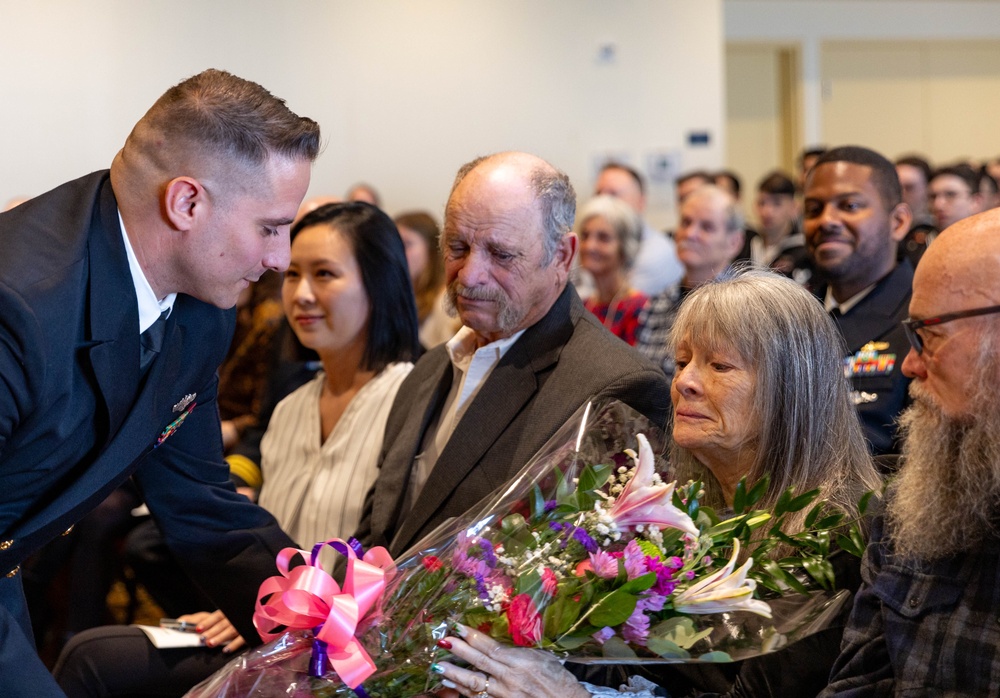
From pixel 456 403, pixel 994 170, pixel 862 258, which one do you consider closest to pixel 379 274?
pixel 456 403

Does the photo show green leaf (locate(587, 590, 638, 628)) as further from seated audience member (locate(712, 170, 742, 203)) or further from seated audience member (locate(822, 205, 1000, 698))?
seated audience member (locate(712, 170, 742, 203))

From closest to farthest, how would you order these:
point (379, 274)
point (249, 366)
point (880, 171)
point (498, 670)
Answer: point (498, 670), point (379, 274), point (880, 171), point (249, 366)

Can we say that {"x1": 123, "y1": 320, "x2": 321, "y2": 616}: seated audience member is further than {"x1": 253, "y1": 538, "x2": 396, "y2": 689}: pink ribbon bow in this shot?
Yes

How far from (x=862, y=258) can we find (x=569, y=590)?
201cm

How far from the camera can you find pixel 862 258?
3.19 metres

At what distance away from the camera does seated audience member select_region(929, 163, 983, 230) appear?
19.7 feet

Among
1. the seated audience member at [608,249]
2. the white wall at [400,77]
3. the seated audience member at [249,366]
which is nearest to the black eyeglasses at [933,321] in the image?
the seated audience member at [249,366]

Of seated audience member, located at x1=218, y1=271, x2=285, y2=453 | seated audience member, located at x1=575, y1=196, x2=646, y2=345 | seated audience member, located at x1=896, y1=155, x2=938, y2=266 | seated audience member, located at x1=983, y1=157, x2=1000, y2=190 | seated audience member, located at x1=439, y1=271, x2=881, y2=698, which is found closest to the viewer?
seated audience member, located at x1=439, y1=271, x2=881, y2=698

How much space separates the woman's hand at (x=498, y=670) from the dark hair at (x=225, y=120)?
2.60 feet

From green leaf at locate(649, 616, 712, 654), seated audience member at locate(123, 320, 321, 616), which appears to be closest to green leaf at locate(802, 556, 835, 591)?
green leaf at locate(649, 616, 712, 654)

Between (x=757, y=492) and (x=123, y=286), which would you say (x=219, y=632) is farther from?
(x=757, y=492)

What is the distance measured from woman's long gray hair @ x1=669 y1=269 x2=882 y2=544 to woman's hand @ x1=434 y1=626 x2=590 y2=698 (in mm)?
494

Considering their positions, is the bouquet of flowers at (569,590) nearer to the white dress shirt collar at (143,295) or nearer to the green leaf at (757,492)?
the green leaf at (757,492)

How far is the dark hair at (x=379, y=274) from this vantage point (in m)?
2.96
